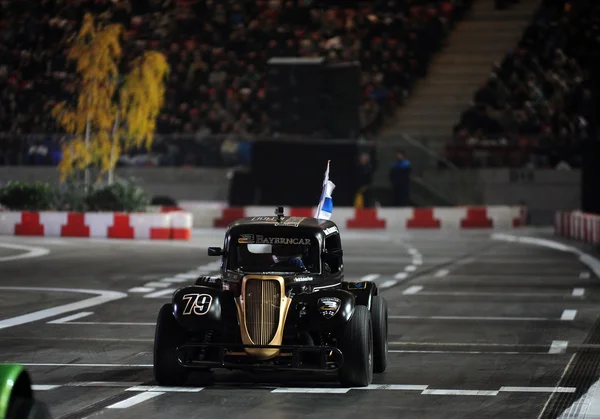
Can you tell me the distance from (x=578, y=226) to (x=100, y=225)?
1143 cm

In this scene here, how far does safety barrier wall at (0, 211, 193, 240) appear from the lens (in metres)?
35.2

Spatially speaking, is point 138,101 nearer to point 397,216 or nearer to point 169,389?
point 397,216

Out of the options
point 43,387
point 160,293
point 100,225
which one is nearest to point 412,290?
point 160,293

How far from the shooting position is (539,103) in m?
43.7

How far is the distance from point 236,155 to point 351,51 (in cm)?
615

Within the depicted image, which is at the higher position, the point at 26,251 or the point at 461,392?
the point at 461,392

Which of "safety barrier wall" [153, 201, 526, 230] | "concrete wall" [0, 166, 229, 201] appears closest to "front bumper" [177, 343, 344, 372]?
"safety barrier wall" [153, 201, 526, 230]

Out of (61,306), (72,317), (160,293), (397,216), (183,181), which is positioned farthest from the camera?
(183,181)

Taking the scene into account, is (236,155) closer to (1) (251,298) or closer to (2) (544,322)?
(2) (544,322)

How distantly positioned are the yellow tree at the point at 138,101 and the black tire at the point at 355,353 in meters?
29.0

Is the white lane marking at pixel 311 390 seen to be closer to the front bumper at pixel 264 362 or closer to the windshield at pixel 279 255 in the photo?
the front bumper at pixel 264 362

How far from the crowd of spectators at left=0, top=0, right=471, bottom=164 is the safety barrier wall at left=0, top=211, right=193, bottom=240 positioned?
681 cm

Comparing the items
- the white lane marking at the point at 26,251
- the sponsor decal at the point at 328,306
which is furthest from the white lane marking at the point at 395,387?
the white lane marking at the point at 26,251

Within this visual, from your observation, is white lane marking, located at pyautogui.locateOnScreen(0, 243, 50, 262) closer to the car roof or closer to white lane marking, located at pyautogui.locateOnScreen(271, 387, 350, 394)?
the car roof
